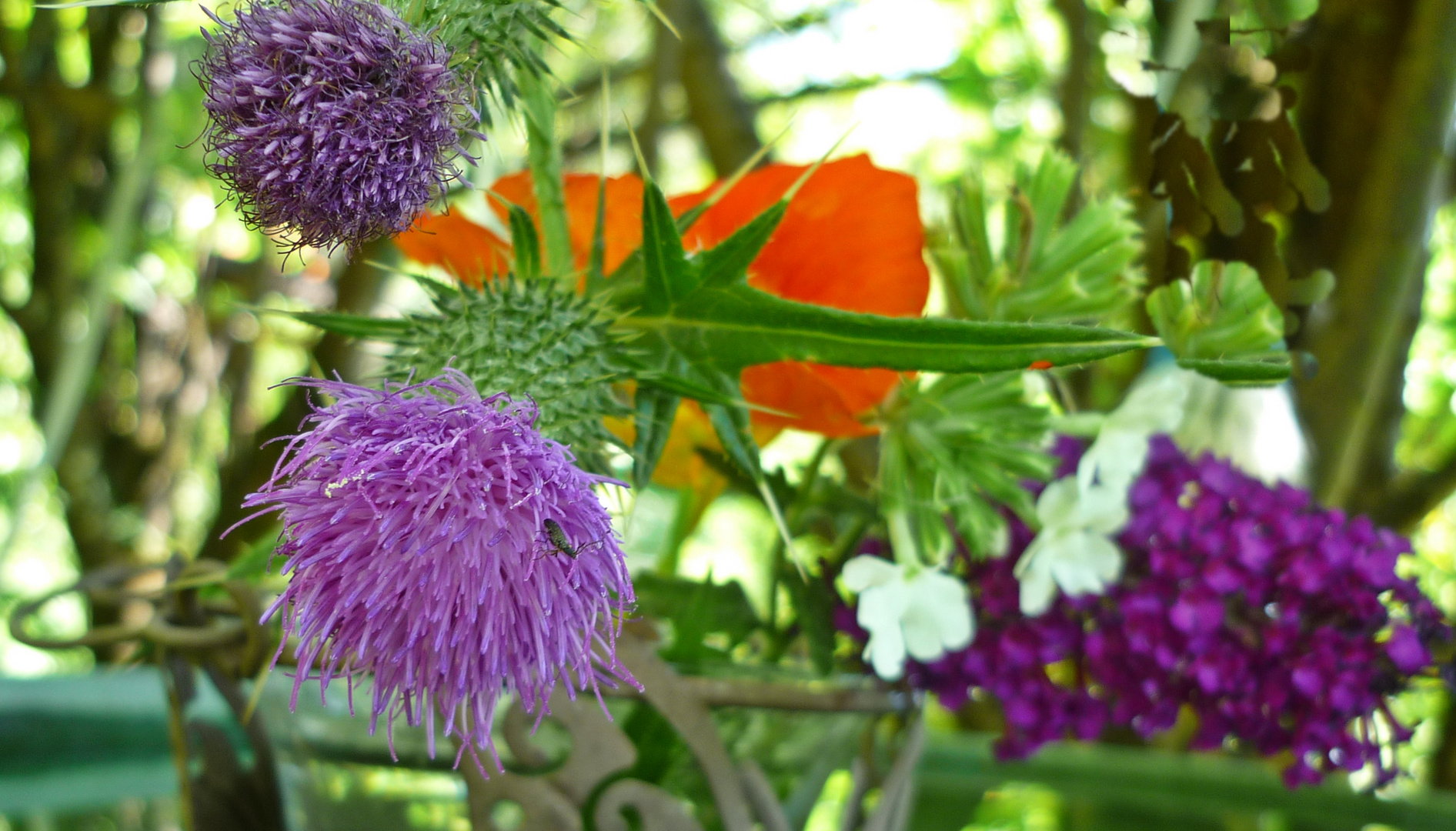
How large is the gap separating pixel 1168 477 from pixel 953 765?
28cm

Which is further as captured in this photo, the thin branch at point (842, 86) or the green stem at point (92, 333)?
the thin branch at point (842, 86)

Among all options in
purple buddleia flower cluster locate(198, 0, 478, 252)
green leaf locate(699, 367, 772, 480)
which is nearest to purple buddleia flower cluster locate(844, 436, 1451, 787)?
green leaf locate(699, 367, 772, 480)

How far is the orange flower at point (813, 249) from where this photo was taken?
0.98 feet

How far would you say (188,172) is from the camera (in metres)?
1.33

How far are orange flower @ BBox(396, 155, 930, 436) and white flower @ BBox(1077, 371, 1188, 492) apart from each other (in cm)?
9

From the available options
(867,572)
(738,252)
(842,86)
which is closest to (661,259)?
(738,252)

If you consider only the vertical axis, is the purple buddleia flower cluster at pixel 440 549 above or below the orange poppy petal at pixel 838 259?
below

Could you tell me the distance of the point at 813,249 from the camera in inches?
12.3

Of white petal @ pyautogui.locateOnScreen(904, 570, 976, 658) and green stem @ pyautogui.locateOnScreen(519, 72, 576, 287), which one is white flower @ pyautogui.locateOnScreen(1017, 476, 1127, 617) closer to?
white petal @ pyautogui.locateOnScreen(904, 570, 976, 658)

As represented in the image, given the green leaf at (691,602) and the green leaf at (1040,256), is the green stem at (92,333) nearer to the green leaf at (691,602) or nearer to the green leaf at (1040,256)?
the green leaf at (691,602)

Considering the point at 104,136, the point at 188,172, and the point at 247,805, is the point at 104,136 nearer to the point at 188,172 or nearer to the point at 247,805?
the point at 188,172

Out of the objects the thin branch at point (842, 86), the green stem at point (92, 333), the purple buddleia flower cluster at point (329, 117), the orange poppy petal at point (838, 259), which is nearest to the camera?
the purple buddleia flower cluster at point (329, 117)

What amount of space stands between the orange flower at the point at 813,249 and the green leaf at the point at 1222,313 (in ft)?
0.25

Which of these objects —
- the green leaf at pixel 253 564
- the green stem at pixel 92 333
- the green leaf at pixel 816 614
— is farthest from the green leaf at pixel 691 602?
the green stem at pixel 92 333
